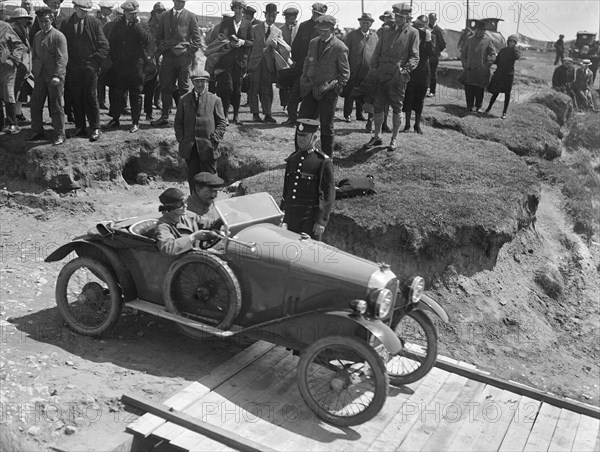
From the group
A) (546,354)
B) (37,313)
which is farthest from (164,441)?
(546,354)

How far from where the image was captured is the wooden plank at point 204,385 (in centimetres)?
585

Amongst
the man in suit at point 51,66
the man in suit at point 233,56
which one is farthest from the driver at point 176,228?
the man in suit at point 233,56

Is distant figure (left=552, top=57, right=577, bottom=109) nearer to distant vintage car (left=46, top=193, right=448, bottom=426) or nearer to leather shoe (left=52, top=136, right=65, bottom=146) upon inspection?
leather shoe (left=52, top=136, right=65, bottom=146)

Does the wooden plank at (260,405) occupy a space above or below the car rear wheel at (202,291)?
below

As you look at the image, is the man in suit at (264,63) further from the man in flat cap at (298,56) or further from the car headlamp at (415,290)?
the car headlamp at (415,290)

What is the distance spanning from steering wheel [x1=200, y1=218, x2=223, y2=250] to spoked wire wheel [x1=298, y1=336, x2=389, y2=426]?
56.4 inches

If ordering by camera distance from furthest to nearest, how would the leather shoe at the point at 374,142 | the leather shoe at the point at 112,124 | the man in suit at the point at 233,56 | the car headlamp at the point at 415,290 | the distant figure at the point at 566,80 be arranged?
the distant figure at the point at 566,80 → the man in suit at the point at 233,56 → the leather shoe at the point at 112,124 → the leather shoe at the point at 374,142 → the car headlamp at the point at 415,290

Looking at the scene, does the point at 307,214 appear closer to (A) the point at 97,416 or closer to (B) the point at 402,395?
(B) the point at 402,395

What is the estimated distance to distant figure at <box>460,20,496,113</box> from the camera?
1677 cm

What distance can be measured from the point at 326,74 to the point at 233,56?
2.70m

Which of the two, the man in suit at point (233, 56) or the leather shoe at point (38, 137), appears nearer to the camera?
the leather shoe at point (38, 137)

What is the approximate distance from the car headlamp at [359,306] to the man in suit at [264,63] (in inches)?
338

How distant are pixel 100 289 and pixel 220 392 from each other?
179cm

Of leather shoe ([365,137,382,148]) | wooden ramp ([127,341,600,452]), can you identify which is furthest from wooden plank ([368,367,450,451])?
leather shoe ([365,137,382,148])
